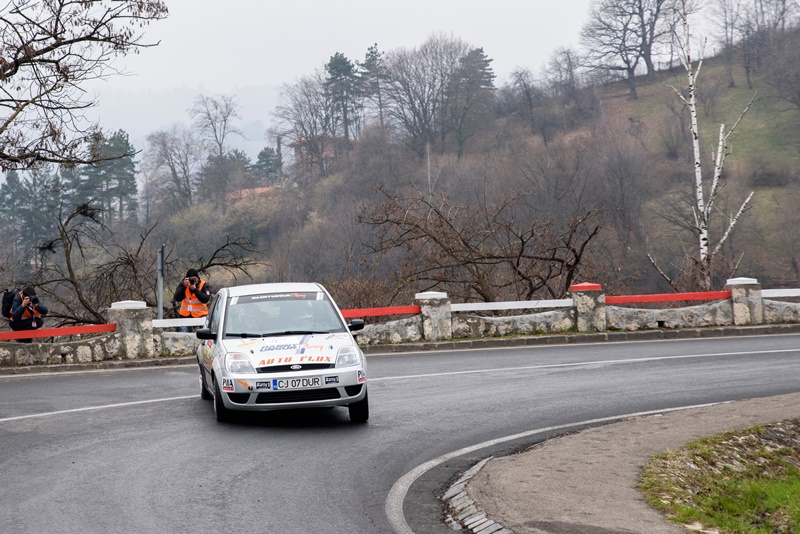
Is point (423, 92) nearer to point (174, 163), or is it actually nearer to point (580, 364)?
point (174, 163)

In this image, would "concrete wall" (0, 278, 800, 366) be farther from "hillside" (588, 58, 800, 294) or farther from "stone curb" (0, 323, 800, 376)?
"hillside" (588, 58, 800, 294)

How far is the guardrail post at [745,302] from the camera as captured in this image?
2038 cm

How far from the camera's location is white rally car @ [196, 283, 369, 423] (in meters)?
9.91

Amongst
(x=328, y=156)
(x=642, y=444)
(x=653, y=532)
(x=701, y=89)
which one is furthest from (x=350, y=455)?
(x=701, y=89)

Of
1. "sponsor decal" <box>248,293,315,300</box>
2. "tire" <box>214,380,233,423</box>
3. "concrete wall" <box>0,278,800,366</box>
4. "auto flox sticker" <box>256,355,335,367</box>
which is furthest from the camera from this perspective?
"concrete wall" <box>0,278,800,366</box>

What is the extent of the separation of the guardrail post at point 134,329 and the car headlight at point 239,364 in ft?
26.4

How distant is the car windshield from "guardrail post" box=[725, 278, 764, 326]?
12.3 m

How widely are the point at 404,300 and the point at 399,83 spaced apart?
70.0 metres

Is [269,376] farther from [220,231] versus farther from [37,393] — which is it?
[220,231]

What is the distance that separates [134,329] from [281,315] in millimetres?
7510

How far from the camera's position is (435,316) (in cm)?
1939

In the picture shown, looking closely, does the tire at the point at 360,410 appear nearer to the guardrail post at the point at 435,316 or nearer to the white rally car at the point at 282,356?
the white rally car at the point at 282,356

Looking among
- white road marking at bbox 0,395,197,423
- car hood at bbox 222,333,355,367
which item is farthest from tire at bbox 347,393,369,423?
white road marking at bbox 0,395,197,423

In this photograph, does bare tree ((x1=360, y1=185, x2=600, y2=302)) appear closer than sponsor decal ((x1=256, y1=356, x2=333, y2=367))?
No
